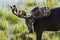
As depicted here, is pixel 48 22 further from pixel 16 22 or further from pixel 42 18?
pixel 16 22

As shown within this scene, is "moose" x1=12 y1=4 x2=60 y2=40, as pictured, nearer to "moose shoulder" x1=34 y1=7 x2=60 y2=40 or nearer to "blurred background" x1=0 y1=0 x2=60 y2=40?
"moose shoulder" x1=34 y1=7 x2=60 y2=40

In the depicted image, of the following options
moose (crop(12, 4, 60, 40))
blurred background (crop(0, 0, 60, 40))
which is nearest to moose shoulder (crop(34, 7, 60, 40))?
moose (crop(12, 4, 60, 40))

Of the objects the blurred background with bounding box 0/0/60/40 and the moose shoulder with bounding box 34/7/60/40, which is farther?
the blurred background with bounding box 0/0/60/40

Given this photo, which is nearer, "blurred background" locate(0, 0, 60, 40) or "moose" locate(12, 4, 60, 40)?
"moose" locate(12, 4, 60, 40)

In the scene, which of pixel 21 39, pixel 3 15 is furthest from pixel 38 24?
pixel 3 15

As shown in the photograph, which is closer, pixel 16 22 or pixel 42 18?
pixel 42 18

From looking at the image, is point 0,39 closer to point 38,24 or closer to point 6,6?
point 6,6

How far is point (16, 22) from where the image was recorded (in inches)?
224

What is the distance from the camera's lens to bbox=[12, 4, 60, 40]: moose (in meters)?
4.15

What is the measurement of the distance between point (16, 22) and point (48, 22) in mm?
1572

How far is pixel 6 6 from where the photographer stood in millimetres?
5789

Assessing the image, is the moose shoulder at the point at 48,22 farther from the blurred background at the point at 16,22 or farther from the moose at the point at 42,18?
the blurred background at the point at 16,22

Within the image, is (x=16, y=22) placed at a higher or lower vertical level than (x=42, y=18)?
lower

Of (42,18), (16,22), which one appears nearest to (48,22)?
(42,18)
